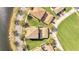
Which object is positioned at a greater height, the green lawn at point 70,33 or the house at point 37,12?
the house at point 37,12

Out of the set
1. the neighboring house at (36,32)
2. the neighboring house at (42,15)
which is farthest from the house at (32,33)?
the neighboring house at (42,15)

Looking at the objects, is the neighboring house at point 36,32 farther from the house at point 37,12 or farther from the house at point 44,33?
the house at point 37,12

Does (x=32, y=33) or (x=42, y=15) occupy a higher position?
(x=42, y=15)

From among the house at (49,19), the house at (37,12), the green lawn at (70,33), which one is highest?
the house at (37,12)

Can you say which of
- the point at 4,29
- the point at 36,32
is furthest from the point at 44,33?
the point at 4,29

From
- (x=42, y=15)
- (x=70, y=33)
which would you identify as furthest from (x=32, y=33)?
(x=70, y=33)

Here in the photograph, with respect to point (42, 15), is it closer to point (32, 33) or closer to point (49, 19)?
point (49, 19)

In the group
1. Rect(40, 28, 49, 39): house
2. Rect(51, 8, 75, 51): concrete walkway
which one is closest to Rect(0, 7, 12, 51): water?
Rect(40, 28, 49, 39): house

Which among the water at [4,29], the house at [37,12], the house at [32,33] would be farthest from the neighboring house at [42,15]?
the water at [4,29]

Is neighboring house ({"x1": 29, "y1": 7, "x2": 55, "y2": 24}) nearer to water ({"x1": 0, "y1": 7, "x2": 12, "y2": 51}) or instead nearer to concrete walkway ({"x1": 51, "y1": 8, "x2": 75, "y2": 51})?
concrete walkway ({"x1": 51, "y1": 8, "x2": 75, "y2": 51})
